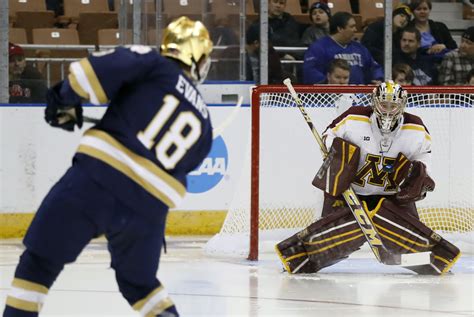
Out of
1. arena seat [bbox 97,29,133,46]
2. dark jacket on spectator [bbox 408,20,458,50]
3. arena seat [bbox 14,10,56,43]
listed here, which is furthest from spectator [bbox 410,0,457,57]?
arena seat [bbox 14,10,56,43]

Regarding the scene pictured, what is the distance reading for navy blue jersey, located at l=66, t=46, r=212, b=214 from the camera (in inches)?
139

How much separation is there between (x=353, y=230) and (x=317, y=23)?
2.52 metres

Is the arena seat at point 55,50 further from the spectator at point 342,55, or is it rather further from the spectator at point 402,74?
the spectator at point 402,74

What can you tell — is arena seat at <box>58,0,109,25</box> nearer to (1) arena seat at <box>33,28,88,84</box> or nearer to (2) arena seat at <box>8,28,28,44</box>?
(1) arena seat at <box>33,28,88,84</box>

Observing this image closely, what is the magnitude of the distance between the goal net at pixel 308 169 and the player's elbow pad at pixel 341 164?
0.60 m

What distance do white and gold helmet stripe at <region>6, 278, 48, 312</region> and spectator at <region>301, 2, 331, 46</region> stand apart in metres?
5.02

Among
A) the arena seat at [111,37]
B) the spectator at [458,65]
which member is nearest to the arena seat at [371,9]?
the spectator at [458,65]

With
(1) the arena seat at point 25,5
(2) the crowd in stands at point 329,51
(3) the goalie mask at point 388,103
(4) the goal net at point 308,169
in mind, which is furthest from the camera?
(2) the crowd in stands at point 329,51

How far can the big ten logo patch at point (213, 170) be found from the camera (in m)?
7.80

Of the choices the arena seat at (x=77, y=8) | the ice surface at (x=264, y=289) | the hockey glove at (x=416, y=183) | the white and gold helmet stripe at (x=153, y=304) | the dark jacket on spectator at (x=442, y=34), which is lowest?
the ice surface at (x=264, y=289)

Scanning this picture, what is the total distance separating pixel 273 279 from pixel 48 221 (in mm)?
2666

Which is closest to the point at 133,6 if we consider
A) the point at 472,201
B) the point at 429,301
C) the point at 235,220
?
the point at 235,220

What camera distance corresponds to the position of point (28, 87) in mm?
7715

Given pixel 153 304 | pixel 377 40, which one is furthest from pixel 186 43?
pixel 377 40
